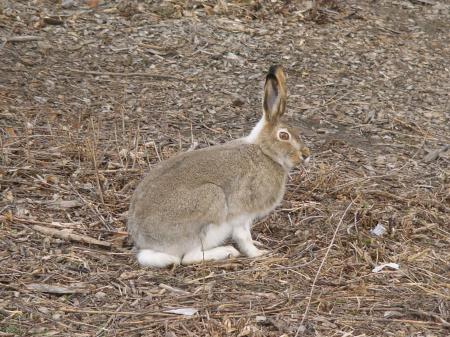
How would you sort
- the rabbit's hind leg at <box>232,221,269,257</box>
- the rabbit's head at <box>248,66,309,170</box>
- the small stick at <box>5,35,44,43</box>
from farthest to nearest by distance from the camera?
the small stick at <box>5,35,44,43</box> < the rabbit's head at <box>248,66,309,170</box> < the rabbit's hind leg at <box>232,221,269,257</box>

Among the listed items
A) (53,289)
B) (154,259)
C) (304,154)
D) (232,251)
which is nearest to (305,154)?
(304,154)

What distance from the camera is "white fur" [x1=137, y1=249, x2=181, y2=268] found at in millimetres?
5539

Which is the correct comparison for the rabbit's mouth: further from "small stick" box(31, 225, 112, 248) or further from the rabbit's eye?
"small stick" box(31, 225, 112, 248)

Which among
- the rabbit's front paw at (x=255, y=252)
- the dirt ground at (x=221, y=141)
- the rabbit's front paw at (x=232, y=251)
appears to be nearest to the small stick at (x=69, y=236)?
the dirt ground at (x=221, y=141)

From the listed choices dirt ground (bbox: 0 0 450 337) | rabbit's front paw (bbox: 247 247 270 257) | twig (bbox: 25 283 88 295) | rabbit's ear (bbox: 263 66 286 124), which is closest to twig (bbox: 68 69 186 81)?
dirt ground (bbox: 0 0 450 337)

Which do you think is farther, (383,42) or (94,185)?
(383,42)

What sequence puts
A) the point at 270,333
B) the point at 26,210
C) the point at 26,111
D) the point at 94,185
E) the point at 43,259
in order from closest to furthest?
1. the point at 270,333
2. the point at 43,259
3. the point at 26,210
4. the point at 94,185
5. the point at 26,111

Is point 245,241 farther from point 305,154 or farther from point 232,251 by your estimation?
point 305,154

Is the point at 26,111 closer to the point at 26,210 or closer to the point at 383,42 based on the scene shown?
the point at 26,210

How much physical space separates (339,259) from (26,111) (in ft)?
11.2

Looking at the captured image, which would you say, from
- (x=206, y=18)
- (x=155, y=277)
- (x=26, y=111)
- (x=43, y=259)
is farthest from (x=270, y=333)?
(x=206, y=18)

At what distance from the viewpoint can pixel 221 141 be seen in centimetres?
778

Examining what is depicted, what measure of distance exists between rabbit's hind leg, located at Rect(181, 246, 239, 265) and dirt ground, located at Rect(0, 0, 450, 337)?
10 cm

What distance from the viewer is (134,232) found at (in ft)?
18.5
